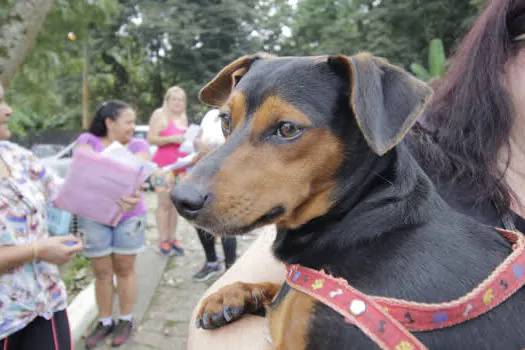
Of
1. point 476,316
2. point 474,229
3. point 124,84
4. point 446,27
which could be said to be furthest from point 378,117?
point 124,84

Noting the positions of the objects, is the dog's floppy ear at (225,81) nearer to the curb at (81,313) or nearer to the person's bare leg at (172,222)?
the curb at (81,313)

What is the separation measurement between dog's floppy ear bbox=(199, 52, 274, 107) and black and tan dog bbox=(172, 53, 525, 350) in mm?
352

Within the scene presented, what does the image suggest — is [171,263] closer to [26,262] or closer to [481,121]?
[26,262]

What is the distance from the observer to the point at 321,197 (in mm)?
1455

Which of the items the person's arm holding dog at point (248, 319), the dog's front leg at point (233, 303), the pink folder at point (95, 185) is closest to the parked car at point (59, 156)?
the pink folder at point (95, 185)

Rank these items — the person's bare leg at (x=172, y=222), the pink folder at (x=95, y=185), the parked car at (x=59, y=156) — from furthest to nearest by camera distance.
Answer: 1. the parked car at (x=59, y=156)
2. the person's bare leg at (x=172, y=222)
3. the pink folder at (x=95, y=185)

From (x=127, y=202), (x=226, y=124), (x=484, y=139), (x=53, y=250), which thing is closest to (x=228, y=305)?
(x=226, y=124)

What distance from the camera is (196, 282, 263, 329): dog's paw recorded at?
4.79ft

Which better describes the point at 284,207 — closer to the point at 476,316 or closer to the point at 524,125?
the point at 476,316

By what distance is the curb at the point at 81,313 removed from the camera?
384cm

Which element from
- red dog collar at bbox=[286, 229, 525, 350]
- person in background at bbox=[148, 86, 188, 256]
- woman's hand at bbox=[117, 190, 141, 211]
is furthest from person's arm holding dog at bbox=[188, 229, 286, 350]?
person in background at bbox=[148, 86, 188, 256]

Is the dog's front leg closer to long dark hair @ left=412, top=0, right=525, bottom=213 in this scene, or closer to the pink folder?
long dark hair @ left=412, top=0, right=525, bottom=213

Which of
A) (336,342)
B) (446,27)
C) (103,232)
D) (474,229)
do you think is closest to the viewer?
(336,342)

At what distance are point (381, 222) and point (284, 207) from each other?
0.33 meters
